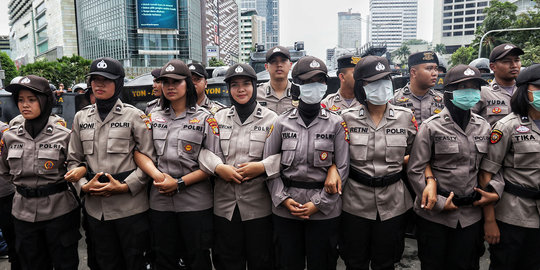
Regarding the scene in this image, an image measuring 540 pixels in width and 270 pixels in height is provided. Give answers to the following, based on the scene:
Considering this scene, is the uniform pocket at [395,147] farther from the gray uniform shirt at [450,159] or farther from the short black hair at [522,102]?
the short black hair at [522,102]

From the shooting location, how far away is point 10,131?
3.19m

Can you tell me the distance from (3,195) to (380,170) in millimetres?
3754

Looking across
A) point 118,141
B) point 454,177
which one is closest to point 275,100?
point 118,141

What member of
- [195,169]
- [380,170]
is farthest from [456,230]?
[195,169]

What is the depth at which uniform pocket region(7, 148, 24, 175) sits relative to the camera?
3.05 meters

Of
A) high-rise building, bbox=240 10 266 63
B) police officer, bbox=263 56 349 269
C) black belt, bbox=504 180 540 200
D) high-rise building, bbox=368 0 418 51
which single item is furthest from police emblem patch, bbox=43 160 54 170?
high-rise building, bbox=368 0 418 51

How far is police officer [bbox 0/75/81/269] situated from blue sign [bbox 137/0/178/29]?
5918 centimetres

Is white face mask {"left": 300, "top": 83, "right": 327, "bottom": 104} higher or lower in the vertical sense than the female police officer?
higher

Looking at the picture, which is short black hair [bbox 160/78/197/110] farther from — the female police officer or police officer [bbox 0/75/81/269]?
the female police officer

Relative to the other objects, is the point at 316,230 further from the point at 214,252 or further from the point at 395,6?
the point at 395,6

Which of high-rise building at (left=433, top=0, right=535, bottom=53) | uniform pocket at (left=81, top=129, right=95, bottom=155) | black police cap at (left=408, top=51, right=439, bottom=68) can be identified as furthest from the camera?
high-rise building at (left=433, top=0, right=535, bottom=53)

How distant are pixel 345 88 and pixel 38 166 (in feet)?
12.2

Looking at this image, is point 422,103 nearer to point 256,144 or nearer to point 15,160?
point 256,144

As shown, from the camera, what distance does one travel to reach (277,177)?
2.93m
